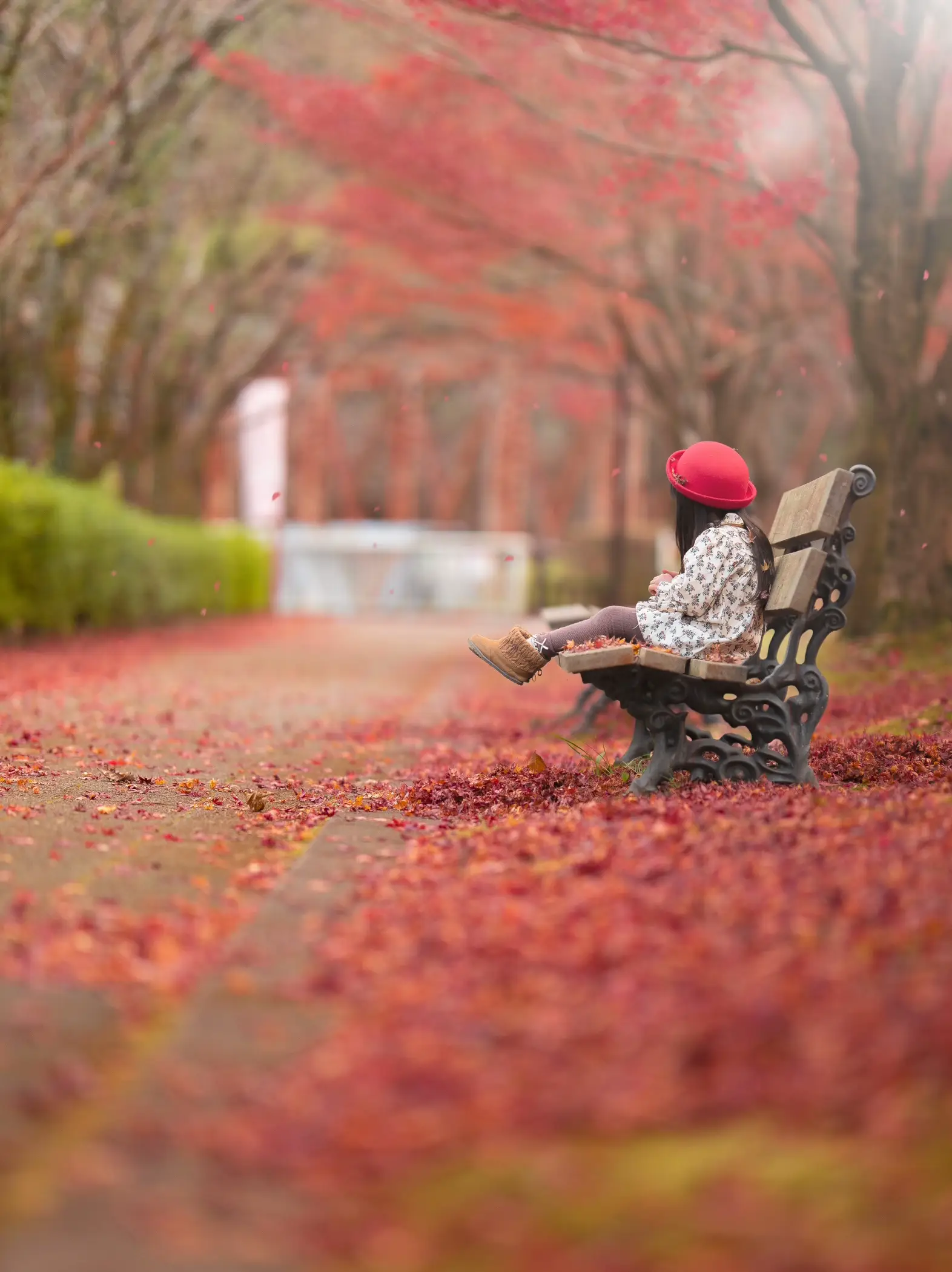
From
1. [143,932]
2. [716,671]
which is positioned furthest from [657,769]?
[143,932]

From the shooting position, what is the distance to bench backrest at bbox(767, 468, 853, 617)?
5559mm

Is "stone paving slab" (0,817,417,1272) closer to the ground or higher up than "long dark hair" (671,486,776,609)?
closer to the ground

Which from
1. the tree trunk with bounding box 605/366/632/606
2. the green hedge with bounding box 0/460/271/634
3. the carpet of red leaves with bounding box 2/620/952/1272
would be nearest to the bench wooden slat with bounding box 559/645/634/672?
the carpet of red leaves with bounding box 2/620/952/1272

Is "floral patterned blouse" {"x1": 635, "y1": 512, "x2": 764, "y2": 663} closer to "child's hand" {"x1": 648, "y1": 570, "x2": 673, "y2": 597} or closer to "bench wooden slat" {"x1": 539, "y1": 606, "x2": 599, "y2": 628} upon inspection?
"child's hand" {"x1": 648, "y1": 570, "x2": 673, "y2": 597}

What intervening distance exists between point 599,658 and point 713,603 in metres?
0.62

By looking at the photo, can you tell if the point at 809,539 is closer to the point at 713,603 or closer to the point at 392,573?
the point at 713,603

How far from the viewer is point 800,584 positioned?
554 centimetres

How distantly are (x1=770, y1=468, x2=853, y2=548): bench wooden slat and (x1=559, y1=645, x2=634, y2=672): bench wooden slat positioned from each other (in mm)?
824

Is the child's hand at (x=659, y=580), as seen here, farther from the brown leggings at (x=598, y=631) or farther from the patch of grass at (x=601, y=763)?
the patch of grass at (x=601, y=763)

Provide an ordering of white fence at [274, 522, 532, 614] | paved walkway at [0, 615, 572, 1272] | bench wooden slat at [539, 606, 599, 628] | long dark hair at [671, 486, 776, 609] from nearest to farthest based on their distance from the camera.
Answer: paved walkway at [0, 615, 572, 1272] → long dark hair at [671, 486, 776, 609] → bench wooden slat at [539, 606, 599, 628] → white fence at [274, 522, 532, 614]

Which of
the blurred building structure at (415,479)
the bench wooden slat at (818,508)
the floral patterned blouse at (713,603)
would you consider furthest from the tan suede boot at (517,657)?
the blurred building structure at (415,479)

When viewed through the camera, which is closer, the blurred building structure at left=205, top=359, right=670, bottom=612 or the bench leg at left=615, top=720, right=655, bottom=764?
the bench leg at left=615, top=720, right=655, bottom=764

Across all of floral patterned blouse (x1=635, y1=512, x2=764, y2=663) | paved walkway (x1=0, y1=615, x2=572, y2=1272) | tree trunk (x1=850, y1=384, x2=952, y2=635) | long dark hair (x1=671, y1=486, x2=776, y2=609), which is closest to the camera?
paved walkway (x1=0, y1=615, x2=572, y2=1272)

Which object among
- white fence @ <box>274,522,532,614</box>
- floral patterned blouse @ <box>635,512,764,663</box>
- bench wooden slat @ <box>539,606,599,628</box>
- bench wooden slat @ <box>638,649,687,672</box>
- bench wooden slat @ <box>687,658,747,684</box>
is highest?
floral patterned blouse @ <box>635,512,764,663</box>
